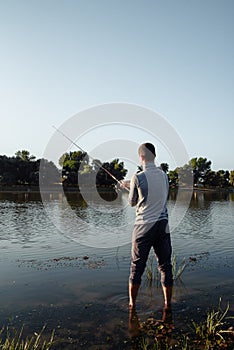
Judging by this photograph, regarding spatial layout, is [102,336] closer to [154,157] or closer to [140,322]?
[140,322]

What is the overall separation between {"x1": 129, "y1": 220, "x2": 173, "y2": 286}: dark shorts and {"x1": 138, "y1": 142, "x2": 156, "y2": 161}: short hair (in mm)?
1127

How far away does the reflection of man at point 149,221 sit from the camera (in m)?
5.33

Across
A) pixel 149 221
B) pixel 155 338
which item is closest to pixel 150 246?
pixel 149 221

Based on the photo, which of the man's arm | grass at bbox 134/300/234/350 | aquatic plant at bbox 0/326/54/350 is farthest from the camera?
the man's arm

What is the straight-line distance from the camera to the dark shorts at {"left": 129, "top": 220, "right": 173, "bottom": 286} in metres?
5.32

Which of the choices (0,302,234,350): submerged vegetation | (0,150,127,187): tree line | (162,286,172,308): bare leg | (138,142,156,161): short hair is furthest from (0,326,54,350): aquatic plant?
(0,150,127,187): tree line

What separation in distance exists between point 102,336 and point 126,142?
581 centimetres

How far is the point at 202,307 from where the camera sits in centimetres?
581

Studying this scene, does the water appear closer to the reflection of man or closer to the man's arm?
the reflection of man

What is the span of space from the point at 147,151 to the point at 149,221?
1.21m

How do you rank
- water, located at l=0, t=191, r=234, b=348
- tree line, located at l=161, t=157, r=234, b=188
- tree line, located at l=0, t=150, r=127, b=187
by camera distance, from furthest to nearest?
tree line, located at l=161, t=157, r=234, b=188 → tree line, located at l=0, t=150, r=127, b=187 → water, located at l=0, t=191, r=234, b=348

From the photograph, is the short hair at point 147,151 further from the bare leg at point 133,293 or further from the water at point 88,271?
A: the water at point 88,271

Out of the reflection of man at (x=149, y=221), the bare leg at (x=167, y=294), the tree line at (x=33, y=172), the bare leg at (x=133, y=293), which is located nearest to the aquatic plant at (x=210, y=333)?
the bare leg at (x=167, y=294)

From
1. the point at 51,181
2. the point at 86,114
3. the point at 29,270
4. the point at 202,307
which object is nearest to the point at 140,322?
the point at 202,307
